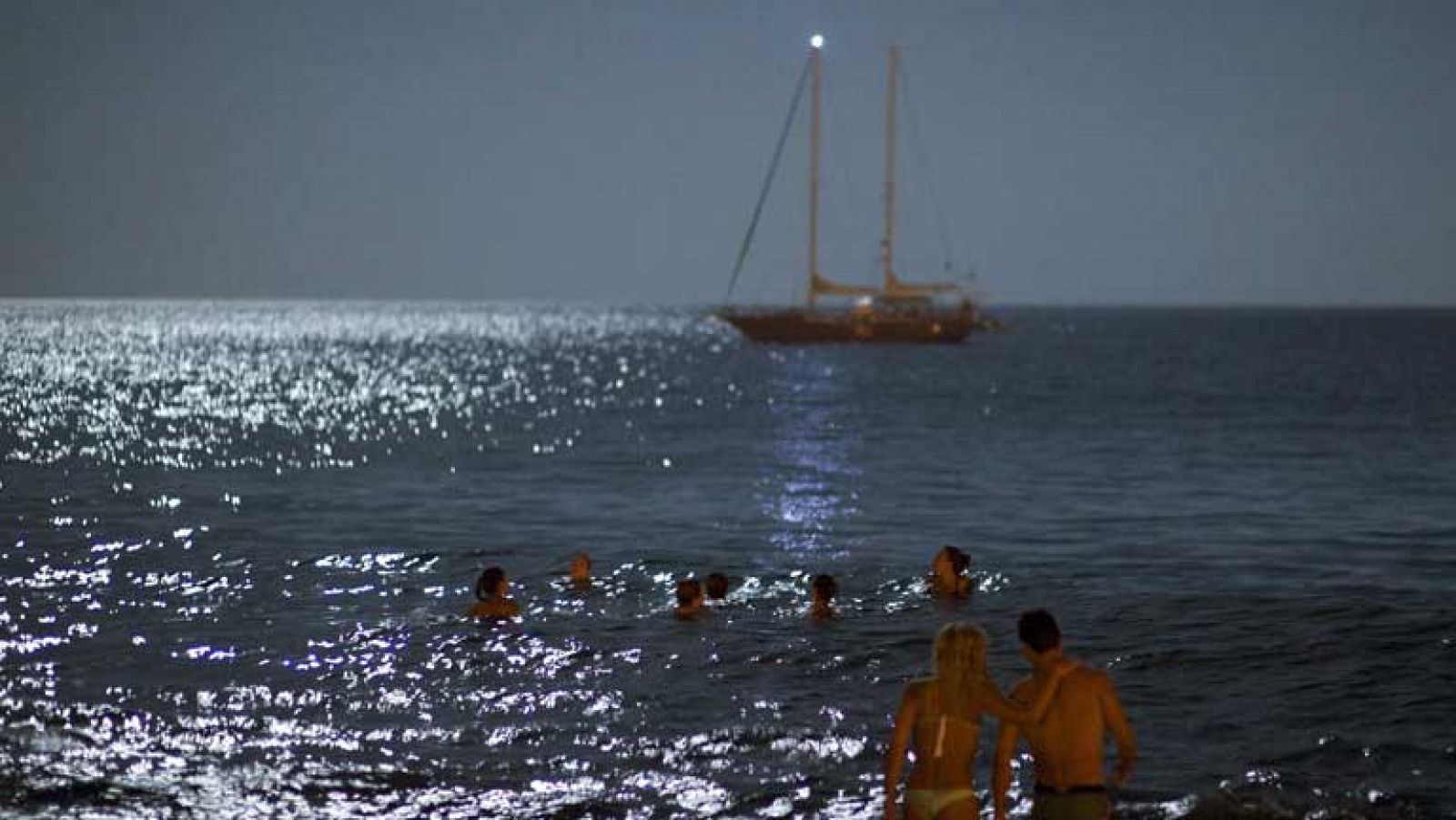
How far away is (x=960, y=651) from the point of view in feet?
27.7

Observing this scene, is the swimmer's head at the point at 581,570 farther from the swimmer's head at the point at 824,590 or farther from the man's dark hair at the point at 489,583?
the swimmer's head at the point at 824,590

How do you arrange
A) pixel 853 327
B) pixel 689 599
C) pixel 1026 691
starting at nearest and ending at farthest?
pixel 1026 691
pixel 689 599
pixel 853 327

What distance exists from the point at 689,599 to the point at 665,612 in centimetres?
97

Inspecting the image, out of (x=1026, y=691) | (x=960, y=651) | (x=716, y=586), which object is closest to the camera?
(x=960, y=651)

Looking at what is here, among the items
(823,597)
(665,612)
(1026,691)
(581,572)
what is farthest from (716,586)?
(1026,691)

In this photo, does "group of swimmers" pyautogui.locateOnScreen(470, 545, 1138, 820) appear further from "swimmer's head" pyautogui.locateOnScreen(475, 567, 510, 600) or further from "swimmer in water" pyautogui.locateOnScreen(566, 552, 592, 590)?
"swimmer in water" pyautogui.locateOnScreen(566, 552, 592, 590)

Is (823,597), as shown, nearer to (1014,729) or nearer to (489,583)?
(489,583)

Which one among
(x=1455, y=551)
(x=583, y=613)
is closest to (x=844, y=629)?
(x=583, y=613)

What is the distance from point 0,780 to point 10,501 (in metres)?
24.6

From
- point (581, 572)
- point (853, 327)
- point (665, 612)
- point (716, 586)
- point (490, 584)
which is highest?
point (853, 327)

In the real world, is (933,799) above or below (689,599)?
above

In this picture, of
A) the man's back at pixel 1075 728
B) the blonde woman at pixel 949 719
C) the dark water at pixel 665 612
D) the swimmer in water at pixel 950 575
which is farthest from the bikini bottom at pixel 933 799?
the swimmer in water at pixel 950 575

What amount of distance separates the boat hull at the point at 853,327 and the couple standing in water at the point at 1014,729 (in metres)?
164

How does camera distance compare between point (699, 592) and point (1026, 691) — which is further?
point (699, 592)
